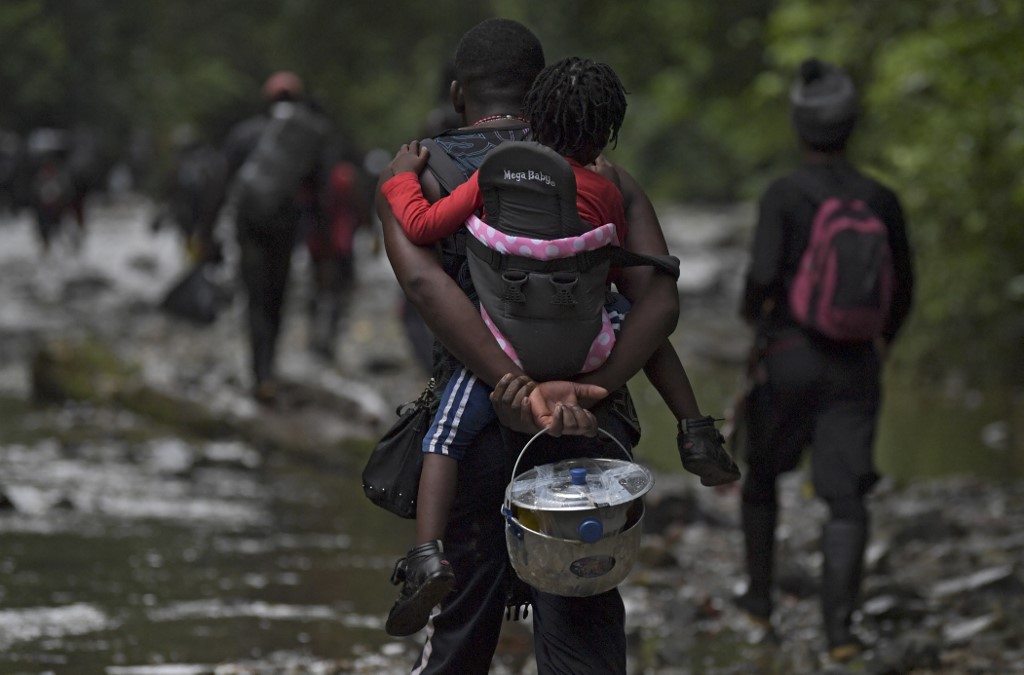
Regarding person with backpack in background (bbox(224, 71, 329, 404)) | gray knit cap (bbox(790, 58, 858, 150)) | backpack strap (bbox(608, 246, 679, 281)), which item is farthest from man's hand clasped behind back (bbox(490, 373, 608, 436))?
person with backpack in background (bbox(224, 71, 329, 404))

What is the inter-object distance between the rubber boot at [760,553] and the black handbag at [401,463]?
2731 millimetres

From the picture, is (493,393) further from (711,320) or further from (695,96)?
(695,96)

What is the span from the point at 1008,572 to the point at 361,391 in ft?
16.5

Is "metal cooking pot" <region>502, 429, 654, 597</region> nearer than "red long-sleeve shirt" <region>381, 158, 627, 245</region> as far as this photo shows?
Yes

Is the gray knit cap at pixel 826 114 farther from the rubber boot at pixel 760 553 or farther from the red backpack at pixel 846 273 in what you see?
the rubber boot at pixel 760 553

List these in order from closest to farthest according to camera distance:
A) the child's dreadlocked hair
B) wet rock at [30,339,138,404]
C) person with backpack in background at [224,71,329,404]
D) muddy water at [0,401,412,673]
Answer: the child's dreadlocked hair
muddy water at [0,401,412,673]
person with backpack in background at [224,71,329,404]
wet rock at [30,339,138,404]

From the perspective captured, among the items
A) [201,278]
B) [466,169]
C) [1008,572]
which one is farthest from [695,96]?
[466,169]

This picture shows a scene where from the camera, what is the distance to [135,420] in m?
11.6

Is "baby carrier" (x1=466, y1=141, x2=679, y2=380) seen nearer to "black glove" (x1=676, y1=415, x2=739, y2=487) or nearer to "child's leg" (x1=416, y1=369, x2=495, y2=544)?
"child's leg" (x1=416, y1=369, x2=495, y2=544)

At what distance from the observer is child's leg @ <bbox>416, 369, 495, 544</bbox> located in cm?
359

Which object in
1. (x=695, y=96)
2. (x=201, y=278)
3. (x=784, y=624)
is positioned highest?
(x=695, y=96)

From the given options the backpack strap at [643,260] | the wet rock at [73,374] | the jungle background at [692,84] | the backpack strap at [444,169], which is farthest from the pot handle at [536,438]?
the wet rock at [73,374]

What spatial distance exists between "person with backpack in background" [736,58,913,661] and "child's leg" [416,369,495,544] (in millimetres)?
2454

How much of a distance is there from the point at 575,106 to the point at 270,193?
7.25 metres
